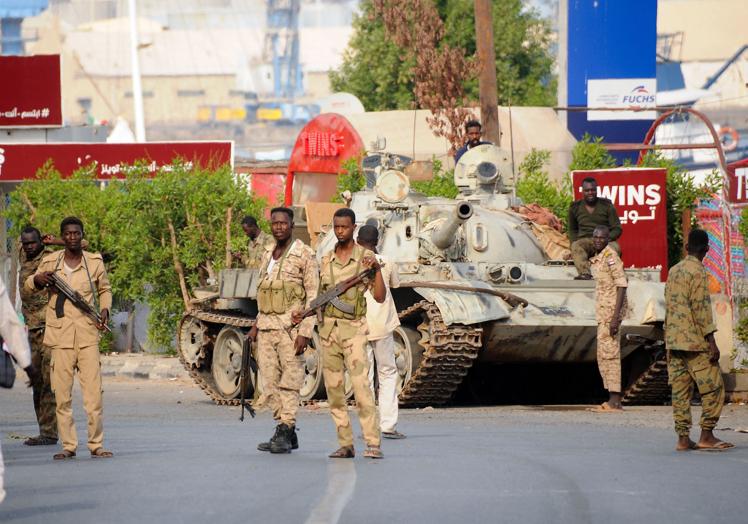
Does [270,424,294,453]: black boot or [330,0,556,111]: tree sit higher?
[330,0,556,111]: tree

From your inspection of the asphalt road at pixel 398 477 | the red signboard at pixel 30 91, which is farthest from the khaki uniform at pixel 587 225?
the red signboard at pixel 30 91

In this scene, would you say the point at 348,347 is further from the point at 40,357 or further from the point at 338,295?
the point at 40,357

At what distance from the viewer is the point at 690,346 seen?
11.6 m

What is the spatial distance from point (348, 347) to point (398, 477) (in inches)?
52.2

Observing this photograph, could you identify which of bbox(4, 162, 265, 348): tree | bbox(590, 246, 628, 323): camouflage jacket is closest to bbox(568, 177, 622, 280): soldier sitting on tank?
bbox(590, 246, 628, 323): camouflage jacket

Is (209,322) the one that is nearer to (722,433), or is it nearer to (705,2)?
(722,433)

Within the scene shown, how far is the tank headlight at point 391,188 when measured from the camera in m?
19.0

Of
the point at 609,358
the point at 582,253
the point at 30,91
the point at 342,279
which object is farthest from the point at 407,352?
the point at 30,91

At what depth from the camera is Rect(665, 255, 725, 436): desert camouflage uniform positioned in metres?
11.6

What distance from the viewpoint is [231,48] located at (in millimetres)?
109625

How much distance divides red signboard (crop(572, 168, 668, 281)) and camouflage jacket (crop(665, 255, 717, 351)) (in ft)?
35.2

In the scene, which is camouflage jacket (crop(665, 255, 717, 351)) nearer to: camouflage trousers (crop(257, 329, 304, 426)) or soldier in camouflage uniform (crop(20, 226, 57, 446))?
camouflage trousers (crop(257, 329, 304, 426))

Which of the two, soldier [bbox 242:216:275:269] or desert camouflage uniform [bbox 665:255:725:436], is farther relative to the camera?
soldier [bbox 242:216:275:269]

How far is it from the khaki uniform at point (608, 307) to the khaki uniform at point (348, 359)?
555 centimetres
